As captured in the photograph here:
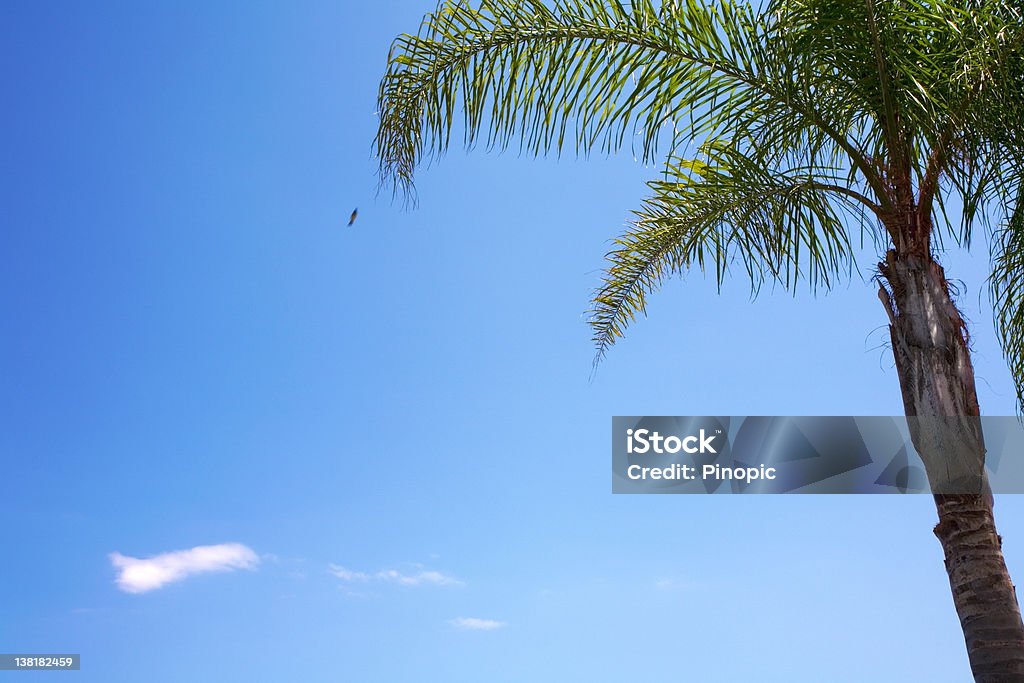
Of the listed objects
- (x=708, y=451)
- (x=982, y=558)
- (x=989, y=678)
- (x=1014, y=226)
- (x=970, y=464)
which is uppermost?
(x=1014, y=226)

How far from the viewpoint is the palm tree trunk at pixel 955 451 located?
5.14 m

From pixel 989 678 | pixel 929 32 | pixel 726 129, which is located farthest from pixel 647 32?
pixel 989 678

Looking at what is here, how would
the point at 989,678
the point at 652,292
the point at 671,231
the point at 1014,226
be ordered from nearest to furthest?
the point at 989,678, the point at 1014,226, the point at 671,231, the point at 652,292

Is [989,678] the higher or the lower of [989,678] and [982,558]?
the lower

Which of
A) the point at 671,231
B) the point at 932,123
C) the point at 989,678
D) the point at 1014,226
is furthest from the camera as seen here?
the point at 671,231

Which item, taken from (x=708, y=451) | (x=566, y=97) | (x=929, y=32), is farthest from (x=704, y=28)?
(x=708, y=451)

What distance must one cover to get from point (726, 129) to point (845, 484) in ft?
9.97

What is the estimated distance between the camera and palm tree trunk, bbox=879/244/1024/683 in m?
5.14

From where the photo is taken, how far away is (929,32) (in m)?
5.65

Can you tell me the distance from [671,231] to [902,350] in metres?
2.38

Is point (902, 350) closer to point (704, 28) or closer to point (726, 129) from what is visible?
point (726, 129)

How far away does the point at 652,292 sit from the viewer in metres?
8.35

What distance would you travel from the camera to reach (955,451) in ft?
17.6

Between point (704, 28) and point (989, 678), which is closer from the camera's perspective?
point (989, 678)
